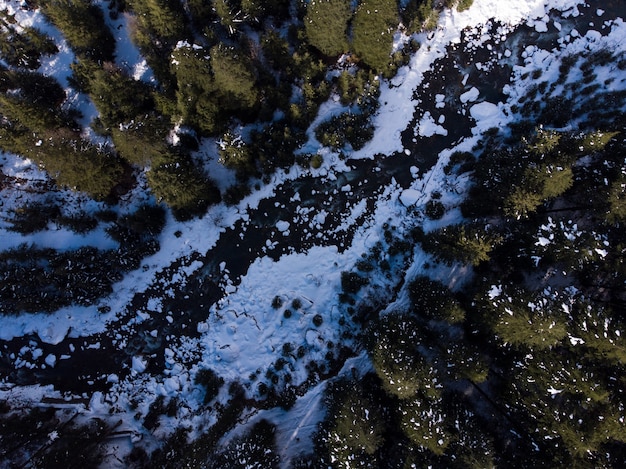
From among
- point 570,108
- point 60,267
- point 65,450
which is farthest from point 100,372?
point 570,108

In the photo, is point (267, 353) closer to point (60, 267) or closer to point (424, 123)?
point (60, 267)

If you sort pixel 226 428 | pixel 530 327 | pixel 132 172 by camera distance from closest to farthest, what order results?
pixel 530 327
pixel 226 428
pixel 132 172

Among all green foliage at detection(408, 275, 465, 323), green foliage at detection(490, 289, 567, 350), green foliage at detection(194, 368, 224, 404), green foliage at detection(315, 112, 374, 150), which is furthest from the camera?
green foliage at detection(315, 112, 374, 150)

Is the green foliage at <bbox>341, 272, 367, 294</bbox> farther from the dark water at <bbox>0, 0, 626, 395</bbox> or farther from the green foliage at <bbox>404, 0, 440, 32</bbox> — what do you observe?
the green foliage at <bbox>404, 0, 440, 32</bbox>

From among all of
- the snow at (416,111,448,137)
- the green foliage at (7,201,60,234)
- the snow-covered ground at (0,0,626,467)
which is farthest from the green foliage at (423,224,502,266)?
the green foliage at (7,201,60,234)

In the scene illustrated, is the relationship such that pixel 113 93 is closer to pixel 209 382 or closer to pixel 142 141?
pixel 142 141

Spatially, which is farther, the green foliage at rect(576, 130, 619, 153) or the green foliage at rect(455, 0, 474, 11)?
the green foliage at rect(455, 0, 474, 11)

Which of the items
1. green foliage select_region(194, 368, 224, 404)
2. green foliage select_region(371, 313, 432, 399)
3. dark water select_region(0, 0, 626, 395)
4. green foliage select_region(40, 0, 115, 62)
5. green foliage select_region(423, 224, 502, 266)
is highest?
green foliage select_region(40, 0, 115, 62)

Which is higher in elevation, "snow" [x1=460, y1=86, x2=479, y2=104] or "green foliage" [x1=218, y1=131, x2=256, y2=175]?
"green foliage" [x1=218, y1=131, x2=256, y2=175]
